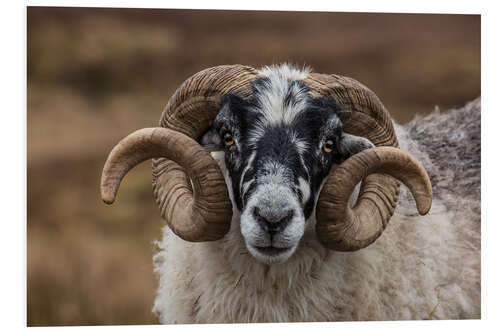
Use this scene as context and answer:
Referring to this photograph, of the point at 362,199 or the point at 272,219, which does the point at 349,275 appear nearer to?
the point at 362,199

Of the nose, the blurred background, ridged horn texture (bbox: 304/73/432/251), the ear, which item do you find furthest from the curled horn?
the blurred background

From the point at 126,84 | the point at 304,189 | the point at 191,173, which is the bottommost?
the point at 304,189

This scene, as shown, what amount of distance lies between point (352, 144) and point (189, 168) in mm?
1123

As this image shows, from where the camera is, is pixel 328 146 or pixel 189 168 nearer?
pixel 189 168

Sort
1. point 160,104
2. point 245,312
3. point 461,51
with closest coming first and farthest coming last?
1. point 245,312
2. point 461,51
3. point 160,104

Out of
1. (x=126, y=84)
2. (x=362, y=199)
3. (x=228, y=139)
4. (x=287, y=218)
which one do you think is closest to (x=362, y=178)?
(x=362, y=199)

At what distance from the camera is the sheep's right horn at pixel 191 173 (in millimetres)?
4188

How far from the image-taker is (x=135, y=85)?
20.5 feet

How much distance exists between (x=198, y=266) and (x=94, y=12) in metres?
2.36

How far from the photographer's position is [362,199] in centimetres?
432

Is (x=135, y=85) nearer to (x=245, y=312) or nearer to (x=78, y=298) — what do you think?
(x=78, y=298)

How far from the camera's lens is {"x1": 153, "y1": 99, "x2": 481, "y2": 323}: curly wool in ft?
14.5

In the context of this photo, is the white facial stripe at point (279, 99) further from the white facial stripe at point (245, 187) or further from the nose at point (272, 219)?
the nose at point (272, 219)
